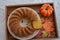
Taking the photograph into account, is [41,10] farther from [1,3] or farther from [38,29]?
[1,3]

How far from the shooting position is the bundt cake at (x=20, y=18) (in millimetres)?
691

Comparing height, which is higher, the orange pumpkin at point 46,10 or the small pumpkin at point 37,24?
the orange pumpkin at point 46,10

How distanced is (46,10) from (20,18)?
0.48 feet

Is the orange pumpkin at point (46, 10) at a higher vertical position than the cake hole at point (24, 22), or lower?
higher

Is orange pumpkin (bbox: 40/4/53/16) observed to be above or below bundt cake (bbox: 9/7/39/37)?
above

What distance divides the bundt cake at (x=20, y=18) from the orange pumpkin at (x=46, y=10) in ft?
Result: 0.15

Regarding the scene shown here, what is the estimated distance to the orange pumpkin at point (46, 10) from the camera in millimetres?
741

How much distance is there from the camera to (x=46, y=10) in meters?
0.75

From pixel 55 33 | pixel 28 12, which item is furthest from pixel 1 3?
pixel 55 33

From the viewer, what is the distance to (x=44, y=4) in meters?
0.76

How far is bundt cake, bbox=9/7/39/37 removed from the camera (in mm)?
691

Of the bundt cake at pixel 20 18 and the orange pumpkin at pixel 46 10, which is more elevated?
the orange pumpkin at pixel 46 10

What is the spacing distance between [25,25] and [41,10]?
12 centimetres

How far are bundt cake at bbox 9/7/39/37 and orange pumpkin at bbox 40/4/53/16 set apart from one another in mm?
45
